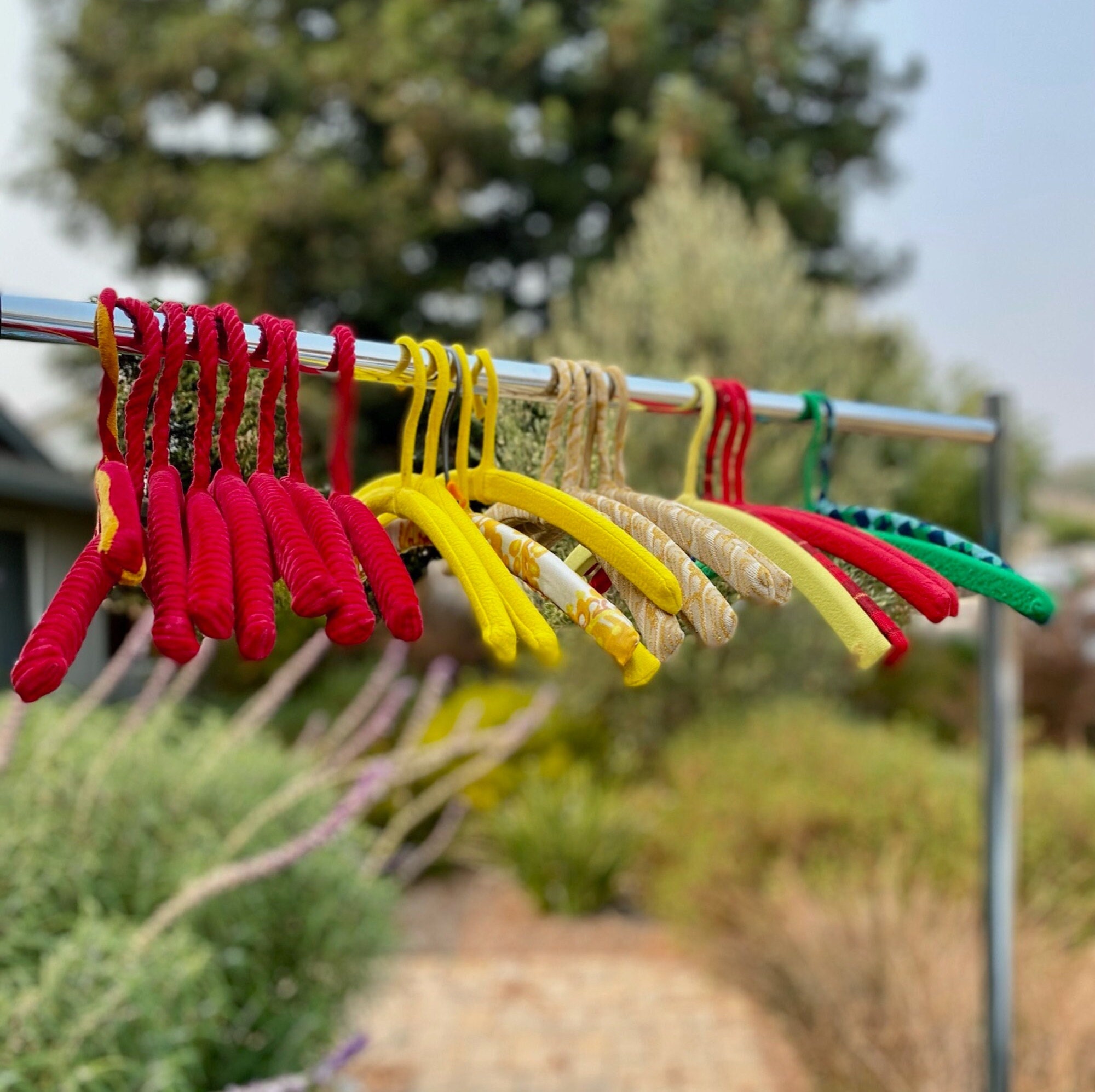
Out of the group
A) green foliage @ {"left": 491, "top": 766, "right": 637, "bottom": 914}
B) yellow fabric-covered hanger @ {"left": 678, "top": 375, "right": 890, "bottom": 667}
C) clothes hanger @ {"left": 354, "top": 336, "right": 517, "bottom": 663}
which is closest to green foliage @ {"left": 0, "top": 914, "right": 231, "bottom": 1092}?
clothes hanger @ {"left": 354, "top": 336, "right": 517, "bottom": 663}

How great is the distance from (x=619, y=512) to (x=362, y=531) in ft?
0.76

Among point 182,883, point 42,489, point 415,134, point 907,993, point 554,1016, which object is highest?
point 415,134

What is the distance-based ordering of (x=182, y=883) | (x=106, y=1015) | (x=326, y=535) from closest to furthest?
(x=326, y=535) < (x=106, y=1015) < (x=182, y=883)

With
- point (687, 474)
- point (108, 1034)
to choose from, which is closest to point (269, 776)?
point (108, 1034)

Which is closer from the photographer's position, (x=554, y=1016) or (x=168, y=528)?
(x=168, y=528)

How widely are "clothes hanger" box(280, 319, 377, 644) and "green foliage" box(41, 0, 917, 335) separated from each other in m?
10.8

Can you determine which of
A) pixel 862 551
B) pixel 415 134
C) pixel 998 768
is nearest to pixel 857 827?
pixel 998 768

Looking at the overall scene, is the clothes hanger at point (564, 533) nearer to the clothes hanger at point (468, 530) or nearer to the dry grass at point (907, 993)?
the clothes hanger at point (468, 530)

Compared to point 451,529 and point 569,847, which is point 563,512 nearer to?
point 451,529

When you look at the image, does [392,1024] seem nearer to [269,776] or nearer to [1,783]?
[269,776]

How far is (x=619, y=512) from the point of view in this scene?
790 mm

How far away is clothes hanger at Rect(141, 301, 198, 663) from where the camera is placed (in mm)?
512

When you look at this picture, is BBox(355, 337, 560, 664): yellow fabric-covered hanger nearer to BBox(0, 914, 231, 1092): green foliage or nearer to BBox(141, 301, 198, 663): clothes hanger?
BBox(141, 301, 198, 663): clothes hanger

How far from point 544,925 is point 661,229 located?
5.21 m
